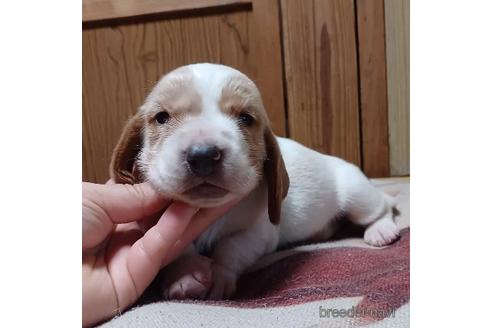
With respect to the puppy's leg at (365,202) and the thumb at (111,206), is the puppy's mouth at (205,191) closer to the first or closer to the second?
the thumb at (111,206)

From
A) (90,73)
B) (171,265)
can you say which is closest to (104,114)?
(90,73)

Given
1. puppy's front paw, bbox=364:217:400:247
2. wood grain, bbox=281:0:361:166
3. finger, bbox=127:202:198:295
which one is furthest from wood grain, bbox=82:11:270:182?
puppy's front paw, bbox=364:217:400:247

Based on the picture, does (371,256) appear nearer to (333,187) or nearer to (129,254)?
(333,187)

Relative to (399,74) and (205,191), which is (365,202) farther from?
(205,191)

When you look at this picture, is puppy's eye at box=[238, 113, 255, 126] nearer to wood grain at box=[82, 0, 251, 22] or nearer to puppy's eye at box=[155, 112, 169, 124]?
puppy's eye at box=[155, 112, 169, 124]

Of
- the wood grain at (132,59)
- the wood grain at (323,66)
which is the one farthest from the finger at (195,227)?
the wood grain at (323,66)

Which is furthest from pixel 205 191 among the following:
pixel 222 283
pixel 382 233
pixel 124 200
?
pixel 382 233
